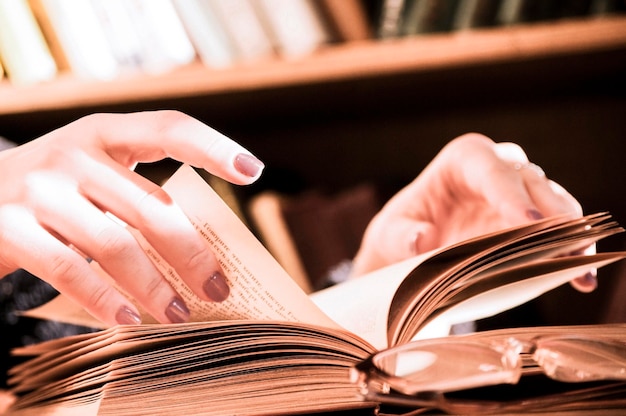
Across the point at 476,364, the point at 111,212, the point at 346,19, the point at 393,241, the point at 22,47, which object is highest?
the point at 346,19

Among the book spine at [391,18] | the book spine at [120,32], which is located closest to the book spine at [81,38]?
the book spine at [120,32]

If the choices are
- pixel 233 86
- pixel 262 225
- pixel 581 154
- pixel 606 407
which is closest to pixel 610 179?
pixel 581 154

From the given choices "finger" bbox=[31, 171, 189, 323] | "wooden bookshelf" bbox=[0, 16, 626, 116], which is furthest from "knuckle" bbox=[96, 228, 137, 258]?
"wooden bookshelf" bbox=[0, 16, 626, 116]

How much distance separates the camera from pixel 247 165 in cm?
47

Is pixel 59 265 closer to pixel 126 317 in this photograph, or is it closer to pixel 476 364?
pixel 126 317

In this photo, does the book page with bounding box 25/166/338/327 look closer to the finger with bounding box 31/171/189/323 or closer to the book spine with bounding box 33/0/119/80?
the finger with bounding box 31/171/189/323

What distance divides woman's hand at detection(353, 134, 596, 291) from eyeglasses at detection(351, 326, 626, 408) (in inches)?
6.9

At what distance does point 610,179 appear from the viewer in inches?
53.4

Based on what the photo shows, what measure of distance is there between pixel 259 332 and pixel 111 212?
0.50ft

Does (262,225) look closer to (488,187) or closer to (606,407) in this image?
(488,187)

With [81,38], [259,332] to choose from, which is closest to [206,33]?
[81,38]

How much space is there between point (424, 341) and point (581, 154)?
3.55 ft

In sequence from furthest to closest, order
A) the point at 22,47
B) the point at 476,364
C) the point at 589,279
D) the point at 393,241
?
the point at 22,47 < the point at 393,241 < the point at 589,279 < the point at 476,364

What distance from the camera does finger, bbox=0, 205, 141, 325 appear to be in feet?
1.56
